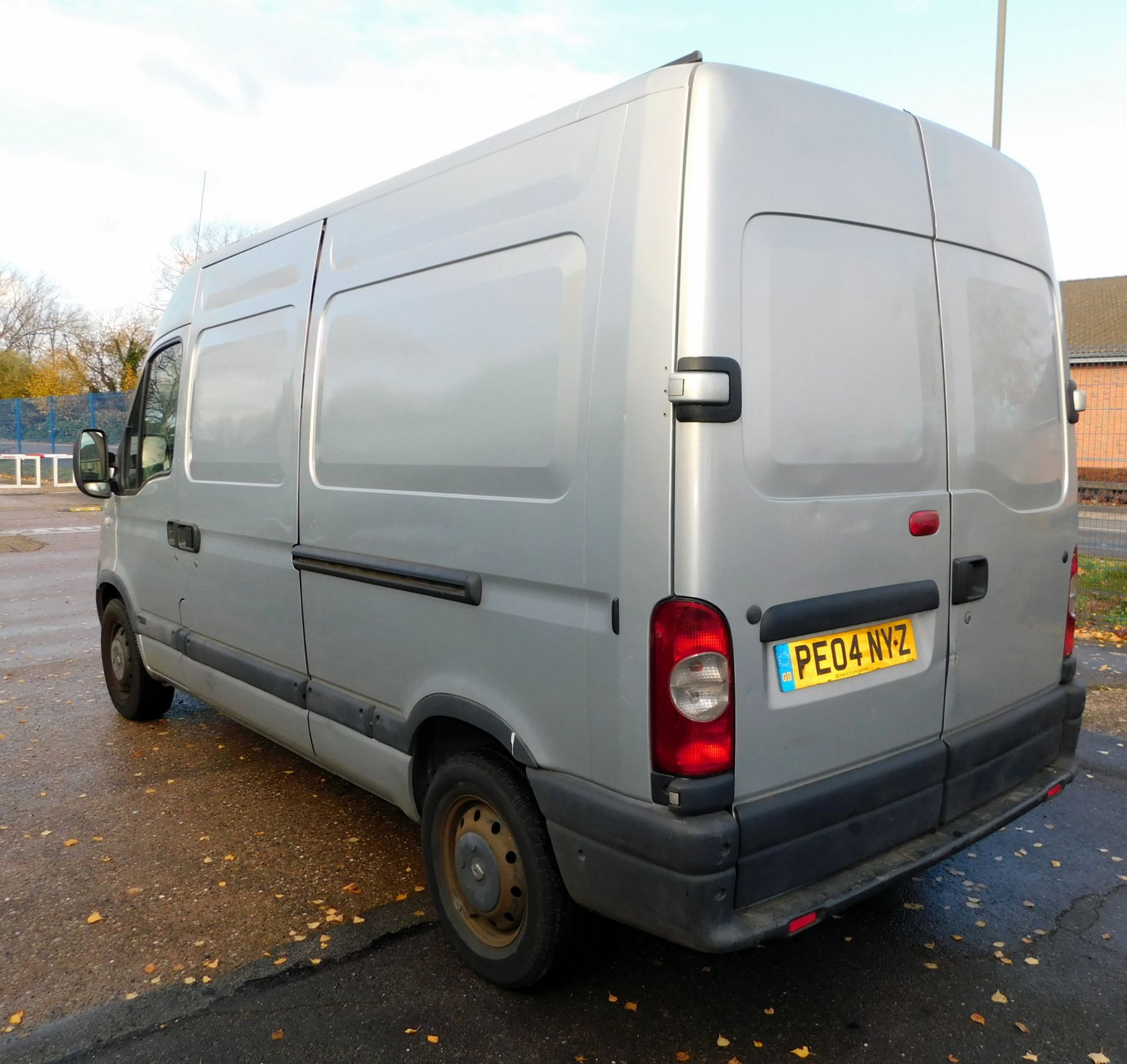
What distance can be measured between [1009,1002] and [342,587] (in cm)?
255

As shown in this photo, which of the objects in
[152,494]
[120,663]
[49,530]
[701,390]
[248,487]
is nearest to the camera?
[701,390]

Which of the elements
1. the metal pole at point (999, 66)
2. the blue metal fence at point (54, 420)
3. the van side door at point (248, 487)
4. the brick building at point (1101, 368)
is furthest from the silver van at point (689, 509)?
the blue metal fence at point (54, 420)

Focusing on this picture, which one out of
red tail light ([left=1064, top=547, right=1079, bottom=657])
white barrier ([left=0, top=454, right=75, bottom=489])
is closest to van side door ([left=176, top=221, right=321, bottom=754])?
red tail light ([left=1064, top=547, right=1079, bottom=657])

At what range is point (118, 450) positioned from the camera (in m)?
5.65

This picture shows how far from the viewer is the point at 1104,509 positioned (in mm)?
10320

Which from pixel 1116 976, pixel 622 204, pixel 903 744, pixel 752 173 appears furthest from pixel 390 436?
pixel 1116 976

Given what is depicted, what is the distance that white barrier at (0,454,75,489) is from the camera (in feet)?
82.7

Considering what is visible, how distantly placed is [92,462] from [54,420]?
78.8ft

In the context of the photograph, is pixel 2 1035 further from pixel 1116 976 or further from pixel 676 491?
pixel 1116 976

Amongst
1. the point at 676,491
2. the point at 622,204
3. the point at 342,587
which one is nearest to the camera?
the point at 676,491

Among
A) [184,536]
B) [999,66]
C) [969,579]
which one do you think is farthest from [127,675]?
[999,66]

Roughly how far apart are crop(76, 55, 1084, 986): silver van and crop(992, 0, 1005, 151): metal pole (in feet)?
30.7

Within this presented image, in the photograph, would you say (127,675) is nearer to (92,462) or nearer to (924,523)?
(92,462)

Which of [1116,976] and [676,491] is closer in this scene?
[676,491]
